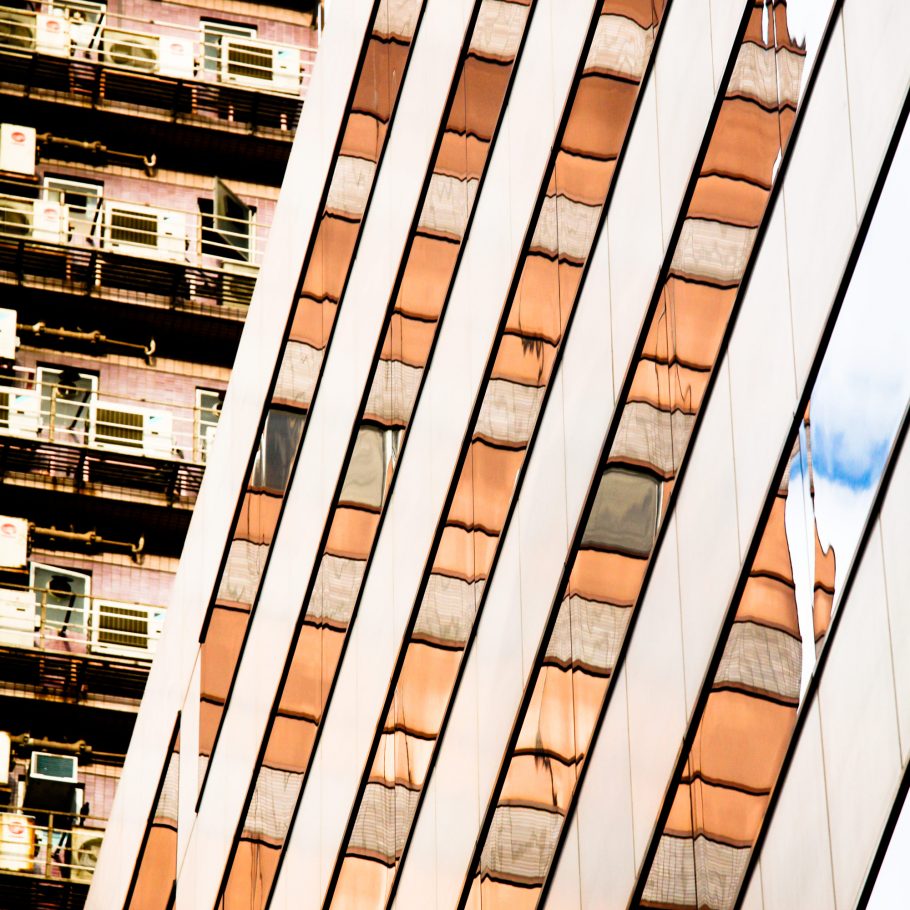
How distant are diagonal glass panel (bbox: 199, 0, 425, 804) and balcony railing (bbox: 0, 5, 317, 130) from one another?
67.3ft

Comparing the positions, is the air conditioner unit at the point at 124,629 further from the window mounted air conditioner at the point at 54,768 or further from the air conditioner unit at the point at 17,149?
the air conditioner unit at the point at 17,149

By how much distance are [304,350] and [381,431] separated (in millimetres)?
3395

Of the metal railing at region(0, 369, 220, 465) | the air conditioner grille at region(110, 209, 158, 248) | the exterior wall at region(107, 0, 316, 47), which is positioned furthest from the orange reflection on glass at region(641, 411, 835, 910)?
the exterior wall at region(107, 0, 316, 47)

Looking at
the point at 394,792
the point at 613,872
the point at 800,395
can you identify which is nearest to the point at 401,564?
the point at 394,792

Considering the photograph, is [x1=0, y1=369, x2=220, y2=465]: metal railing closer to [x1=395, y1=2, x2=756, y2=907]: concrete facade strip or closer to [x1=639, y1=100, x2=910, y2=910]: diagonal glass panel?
[x1=395, y1=2, x2=756, y2=907]: concrete facade strip

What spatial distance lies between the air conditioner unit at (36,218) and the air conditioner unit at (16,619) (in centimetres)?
817

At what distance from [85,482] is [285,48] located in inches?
487

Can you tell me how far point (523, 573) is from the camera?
1617 cm

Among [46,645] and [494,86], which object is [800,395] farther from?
[46,645]

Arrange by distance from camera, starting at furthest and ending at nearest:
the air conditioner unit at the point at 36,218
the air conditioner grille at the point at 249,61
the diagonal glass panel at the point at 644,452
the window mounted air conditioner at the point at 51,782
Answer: the air conditioner grille at the point at 249,61 < the air conditioner unit at the point at 36,218 < the window mounted air conditioner at the point at 51,782 < the diagonal glass panel at the point at 644,452

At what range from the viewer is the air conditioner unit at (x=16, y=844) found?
1361 inches

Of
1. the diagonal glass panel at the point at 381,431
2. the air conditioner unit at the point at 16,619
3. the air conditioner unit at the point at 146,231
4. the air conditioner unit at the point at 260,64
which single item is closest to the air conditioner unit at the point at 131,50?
the air conditioner unit at the point at 260,64

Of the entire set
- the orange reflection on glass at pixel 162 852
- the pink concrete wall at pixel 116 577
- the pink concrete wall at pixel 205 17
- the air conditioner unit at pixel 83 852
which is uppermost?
the pink concrete wall at pixel 205 17

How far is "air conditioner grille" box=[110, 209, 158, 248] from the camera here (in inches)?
1623
